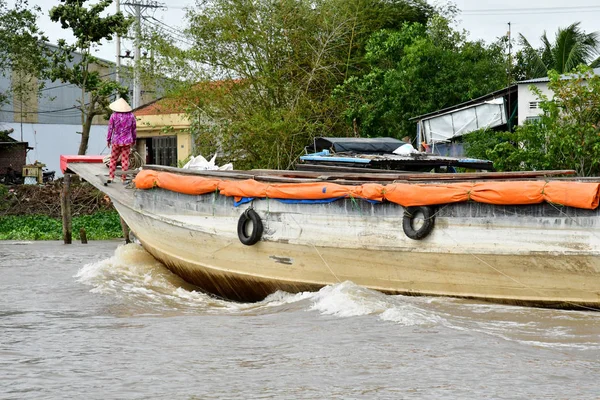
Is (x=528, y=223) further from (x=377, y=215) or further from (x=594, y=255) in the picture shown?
(x=377, y=215)

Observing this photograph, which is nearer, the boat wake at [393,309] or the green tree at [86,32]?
the boat wake at [393,309]

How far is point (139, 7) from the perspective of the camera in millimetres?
34188

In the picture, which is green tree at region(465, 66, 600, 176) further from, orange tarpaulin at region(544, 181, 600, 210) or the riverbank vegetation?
the riverbank vegetation

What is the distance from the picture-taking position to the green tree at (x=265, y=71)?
928 inches

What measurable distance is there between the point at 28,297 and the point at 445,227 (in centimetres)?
545

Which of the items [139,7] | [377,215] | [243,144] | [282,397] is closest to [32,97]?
[139,7]

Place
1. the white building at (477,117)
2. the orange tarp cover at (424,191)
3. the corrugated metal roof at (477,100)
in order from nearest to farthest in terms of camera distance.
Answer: the orange tarp cover at (424,191) → the white building at (477,117) → the corrugated metal roof at (477,100)

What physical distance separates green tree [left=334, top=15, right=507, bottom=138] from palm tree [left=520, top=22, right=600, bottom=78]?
9.70 ft

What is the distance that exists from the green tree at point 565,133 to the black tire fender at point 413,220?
8.53 metres

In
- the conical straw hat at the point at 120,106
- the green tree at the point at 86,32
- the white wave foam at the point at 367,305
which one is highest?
the green tree at the point at 86,32

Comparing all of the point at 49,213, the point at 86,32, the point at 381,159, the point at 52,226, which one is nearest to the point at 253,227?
the point at 381,159

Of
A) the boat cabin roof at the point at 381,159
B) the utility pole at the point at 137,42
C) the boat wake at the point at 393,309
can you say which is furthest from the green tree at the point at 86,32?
the boat wake at the point at 393,309

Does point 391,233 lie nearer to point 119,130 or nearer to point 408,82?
point 119,130

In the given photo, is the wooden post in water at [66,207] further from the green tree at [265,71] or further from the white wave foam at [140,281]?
the white wave foam at [140,281]
